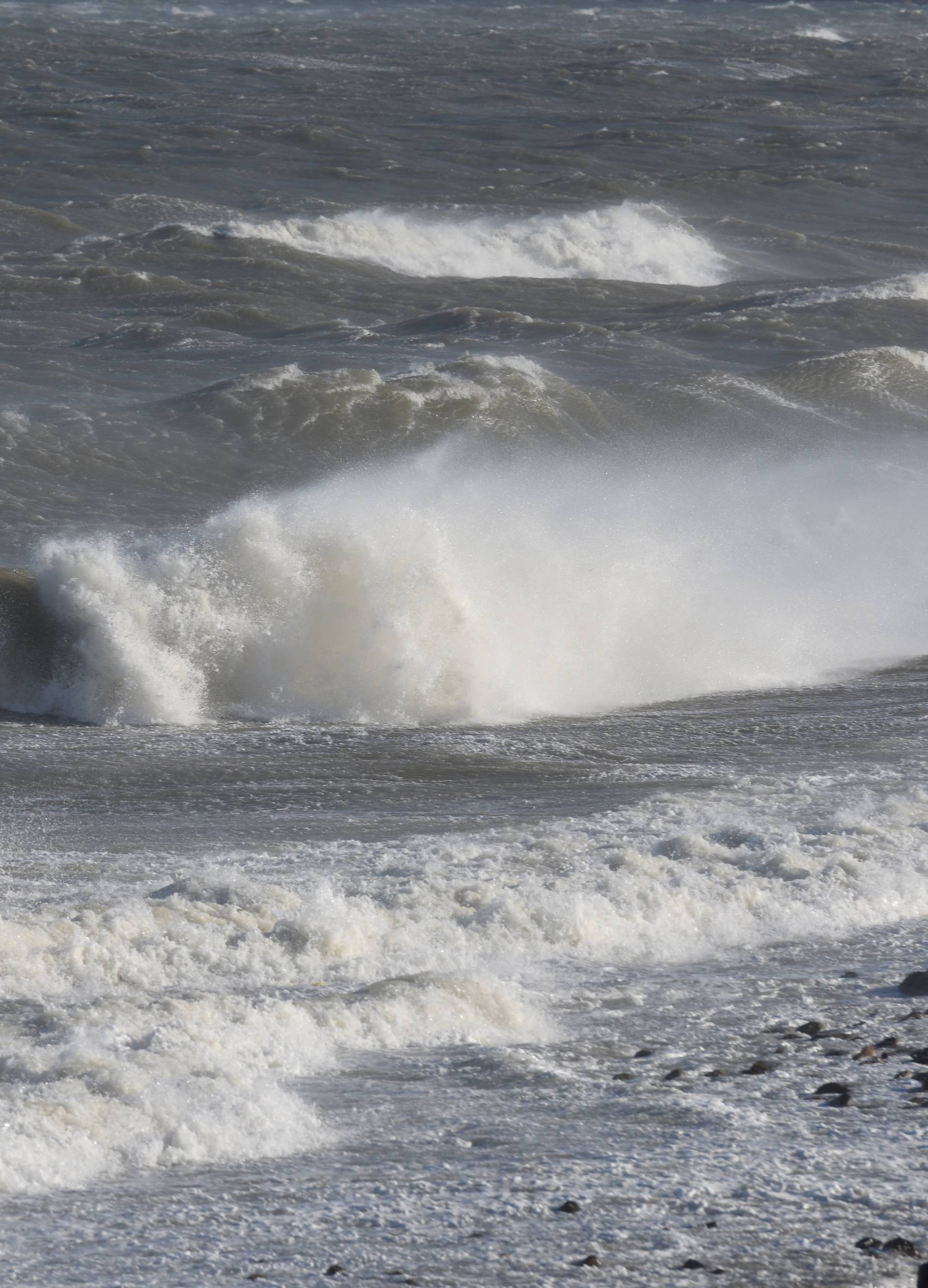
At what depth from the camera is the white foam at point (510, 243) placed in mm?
33656

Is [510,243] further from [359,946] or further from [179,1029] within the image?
[179,1029]

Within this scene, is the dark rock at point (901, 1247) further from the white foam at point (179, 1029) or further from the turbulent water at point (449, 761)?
the white foam at point (179, 1029)

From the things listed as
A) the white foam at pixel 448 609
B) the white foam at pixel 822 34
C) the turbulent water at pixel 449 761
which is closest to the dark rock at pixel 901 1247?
the turbulent water at pixel 449 761

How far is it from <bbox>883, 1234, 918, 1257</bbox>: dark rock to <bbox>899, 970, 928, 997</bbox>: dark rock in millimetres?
2317

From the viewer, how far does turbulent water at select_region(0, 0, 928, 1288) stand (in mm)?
6047

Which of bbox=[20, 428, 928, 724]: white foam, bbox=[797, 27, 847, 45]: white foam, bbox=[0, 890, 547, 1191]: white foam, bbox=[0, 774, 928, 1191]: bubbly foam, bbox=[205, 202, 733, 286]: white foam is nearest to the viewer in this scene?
bbox=[0, 890, 547, 1191]: white foam

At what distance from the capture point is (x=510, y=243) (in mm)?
36188

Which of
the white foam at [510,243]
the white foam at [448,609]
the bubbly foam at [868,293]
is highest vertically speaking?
the white foam at [510,243]

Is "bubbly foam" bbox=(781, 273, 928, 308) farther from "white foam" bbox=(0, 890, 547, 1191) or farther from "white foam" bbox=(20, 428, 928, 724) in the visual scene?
"white foam" bbox=(0, 890, 547, 1191)

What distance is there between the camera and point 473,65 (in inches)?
2512

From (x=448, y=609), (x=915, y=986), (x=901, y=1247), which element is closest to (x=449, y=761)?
(x=448, y=609)

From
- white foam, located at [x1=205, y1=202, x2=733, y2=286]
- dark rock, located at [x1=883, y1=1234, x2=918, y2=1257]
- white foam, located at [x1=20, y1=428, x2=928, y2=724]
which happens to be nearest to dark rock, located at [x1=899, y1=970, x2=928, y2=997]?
dark rock, located at [x1=883, y1=1234, x2=918, y2=1257]

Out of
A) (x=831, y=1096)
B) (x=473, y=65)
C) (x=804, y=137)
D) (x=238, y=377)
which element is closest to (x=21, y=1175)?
(x=831, y=1096)

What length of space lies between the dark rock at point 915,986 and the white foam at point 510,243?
85.7 ft
